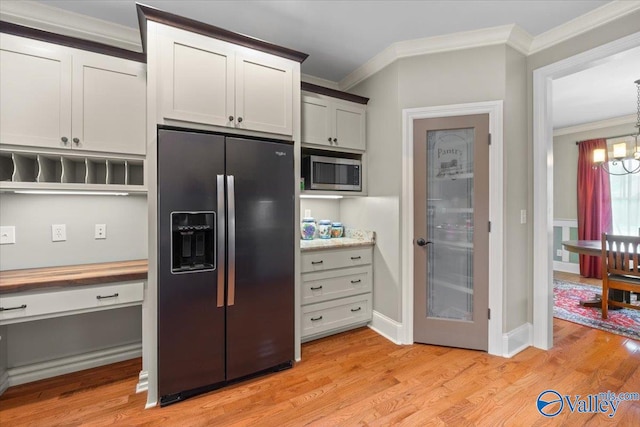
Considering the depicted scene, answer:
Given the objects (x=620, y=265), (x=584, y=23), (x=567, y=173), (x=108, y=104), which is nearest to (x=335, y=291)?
(x=108, y=104)

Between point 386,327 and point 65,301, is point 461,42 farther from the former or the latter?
point 65,301

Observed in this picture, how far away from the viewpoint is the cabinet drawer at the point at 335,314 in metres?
2.62

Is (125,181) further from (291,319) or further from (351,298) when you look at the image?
(351,298)

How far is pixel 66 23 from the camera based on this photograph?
85.5 inches

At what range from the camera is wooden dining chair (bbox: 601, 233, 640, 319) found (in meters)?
3.07

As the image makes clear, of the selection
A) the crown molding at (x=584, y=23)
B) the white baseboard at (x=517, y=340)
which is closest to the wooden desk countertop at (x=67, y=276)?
the white baseboard at (x=517, y=340)

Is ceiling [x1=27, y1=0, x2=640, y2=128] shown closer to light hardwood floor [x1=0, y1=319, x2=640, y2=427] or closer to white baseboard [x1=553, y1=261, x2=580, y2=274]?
light hardwood floor [x1=0, y1=319, x2=640, y2=427]

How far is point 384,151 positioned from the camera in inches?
112

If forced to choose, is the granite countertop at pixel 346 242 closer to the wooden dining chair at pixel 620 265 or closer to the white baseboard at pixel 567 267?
the wooden dining chair at pixel 620 265

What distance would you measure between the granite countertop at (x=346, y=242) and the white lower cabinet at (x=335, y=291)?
2.1 inches

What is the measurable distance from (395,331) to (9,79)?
3435mm

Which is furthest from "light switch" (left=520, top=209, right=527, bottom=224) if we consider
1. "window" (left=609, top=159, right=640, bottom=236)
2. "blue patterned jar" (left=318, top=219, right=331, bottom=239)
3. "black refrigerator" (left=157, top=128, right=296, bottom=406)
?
"window" (left=609, top=159, right=640, bottom=236)

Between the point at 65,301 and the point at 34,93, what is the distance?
1.34 metres

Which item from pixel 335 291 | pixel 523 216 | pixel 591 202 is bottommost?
pixel 335 291
